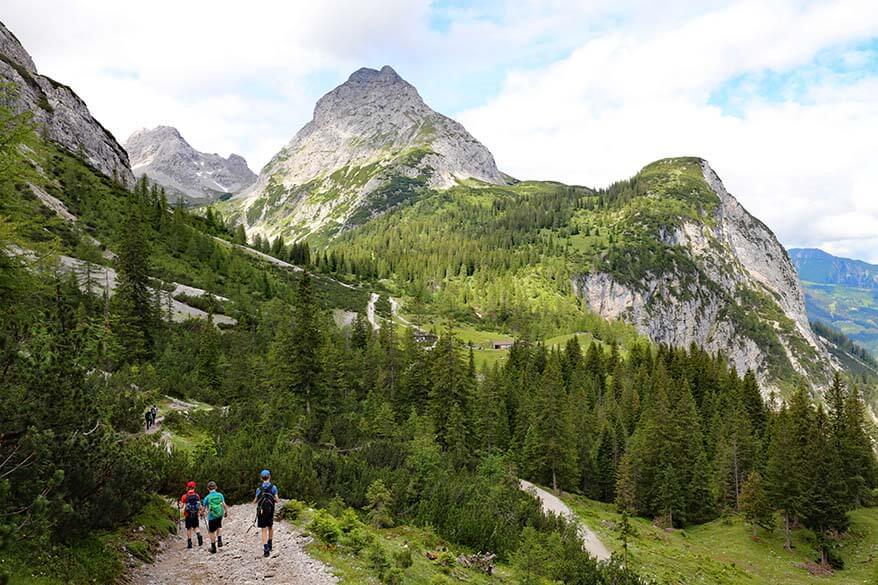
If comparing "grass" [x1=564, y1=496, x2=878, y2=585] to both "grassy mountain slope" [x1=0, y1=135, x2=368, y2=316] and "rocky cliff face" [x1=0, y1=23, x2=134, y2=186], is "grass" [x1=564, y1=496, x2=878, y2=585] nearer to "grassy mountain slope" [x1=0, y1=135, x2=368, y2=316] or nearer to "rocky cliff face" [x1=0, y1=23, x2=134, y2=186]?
"grassy mountain slope" [x1=0, y1=135, x2=368, y2=316]

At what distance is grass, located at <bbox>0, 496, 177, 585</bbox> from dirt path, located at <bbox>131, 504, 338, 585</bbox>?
20.4 inches

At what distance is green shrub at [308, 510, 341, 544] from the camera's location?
1672cm

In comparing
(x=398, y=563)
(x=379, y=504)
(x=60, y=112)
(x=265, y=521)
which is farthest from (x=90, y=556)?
(x=60, y=112)

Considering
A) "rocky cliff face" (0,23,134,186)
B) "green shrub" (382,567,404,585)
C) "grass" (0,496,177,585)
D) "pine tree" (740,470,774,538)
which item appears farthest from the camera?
"rocky cliff face" (0,23,134,186)

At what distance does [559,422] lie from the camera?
6012 centimetres

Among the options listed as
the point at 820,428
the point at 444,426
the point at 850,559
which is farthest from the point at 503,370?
the point at 850,559

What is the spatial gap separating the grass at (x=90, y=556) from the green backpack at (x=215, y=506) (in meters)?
1.60

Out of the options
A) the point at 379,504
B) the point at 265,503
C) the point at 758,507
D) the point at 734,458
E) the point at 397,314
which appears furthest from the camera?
the point at 397,314

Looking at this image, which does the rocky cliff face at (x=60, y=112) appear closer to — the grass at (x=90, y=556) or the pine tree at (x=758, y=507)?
the grass at (x=90, y=556)

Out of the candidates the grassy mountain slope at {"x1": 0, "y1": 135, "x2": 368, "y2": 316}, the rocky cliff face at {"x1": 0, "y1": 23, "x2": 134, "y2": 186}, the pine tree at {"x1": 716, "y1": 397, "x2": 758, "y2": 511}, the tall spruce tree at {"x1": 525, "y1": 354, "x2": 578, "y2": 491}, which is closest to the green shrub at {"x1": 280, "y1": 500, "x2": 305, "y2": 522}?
the tall spruce tree at {"x1": 525, "y1": 354, "x2": 578, "y2": 491}

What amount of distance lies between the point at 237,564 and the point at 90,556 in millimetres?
4205

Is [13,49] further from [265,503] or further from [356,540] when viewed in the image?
[356,540]

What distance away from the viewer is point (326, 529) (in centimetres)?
1694

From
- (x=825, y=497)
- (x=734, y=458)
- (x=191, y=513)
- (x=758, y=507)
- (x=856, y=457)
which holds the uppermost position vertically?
(x=191, y=513)
